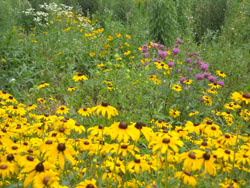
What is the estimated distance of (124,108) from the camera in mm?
3113

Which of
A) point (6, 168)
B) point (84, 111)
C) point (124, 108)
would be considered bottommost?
point (124, 108)

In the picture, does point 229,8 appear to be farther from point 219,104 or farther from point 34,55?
point 34,55

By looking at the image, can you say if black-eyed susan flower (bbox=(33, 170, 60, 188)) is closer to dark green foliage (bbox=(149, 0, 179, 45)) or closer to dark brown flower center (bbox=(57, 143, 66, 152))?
dark brown flower center (bbox=(57, 143, 66, 152))

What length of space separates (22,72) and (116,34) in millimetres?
1941

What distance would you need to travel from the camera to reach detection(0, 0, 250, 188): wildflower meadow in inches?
56.9

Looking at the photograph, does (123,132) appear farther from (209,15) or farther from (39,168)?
(209,15)

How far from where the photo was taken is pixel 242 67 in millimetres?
4340

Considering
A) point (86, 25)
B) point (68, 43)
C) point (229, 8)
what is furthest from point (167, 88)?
point (229, 8)

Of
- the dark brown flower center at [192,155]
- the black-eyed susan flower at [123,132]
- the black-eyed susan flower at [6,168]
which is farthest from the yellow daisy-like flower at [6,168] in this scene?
the dark brown flower center at [192,155]

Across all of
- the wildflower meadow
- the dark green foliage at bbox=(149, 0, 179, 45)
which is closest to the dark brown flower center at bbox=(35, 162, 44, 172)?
the wildflower meadow

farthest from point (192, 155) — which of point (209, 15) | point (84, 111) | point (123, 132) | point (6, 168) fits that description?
point (209, 15)

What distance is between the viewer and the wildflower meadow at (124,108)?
145 cm

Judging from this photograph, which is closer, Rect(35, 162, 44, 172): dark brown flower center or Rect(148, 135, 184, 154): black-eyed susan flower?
Rect(35, 162, 44, 172): dark brown flower center

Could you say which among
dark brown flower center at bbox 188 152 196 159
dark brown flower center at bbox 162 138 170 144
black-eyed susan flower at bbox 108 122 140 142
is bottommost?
dark brown flower center at bbox 188 152 196 159
